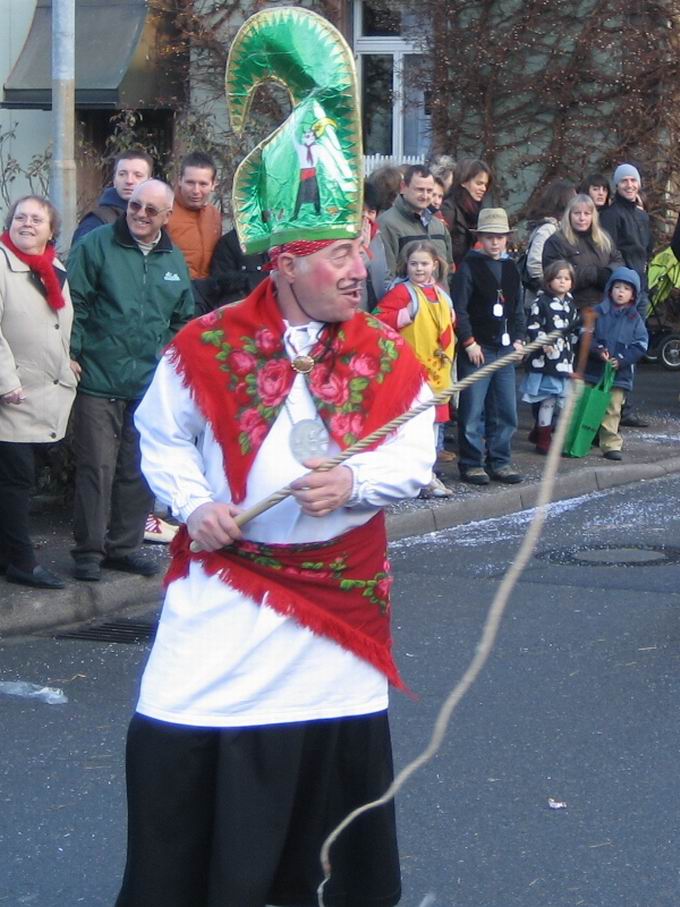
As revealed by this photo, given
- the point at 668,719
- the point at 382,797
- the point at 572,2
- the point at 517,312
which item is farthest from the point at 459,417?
the point at 572,2

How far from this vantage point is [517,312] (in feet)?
33.4

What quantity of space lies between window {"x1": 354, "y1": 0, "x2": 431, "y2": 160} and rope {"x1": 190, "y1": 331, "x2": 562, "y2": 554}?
1447 centimetres

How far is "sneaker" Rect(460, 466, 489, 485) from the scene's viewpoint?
10.2 m

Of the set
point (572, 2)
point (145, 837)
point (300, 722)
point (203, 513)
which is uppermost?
point (572, 2)

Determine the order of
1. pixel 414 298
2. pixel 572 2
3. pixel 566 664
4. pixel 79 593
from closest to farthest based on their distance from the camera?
1. pixel 566 664
2. pixel 79 593
3. pixel 414 298
4. pixel 572 2

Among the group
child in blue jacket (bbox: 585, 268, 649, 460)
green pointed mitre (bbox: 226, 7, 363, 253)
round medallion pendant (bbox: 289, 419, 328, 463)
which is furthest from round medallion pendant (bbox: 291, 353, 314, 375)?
child in blue jacket (bbox: 585, 268, 649, 460)

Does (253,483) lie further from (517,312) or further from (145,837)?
(517,312)

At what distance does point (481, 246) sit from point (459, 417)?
111cm

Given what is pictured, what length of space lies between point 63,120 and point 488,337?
297 cm

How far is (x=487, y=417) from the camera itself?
34.0 ft

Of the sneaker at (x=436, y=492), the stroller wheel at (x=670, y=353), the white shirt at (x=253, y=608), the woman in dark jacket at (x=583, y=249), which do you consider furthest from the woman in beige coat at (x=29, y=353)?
the stroller wheel at (x=670, y=353)

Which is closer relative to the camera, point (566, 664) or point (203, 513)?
point (203, 513)

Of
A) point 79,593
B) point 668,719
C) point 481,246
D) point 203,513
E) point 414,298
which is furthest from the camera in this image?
point 481,246

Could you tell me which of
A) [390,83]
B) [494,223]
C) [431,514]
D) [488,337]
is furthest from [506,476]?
[390,83]
